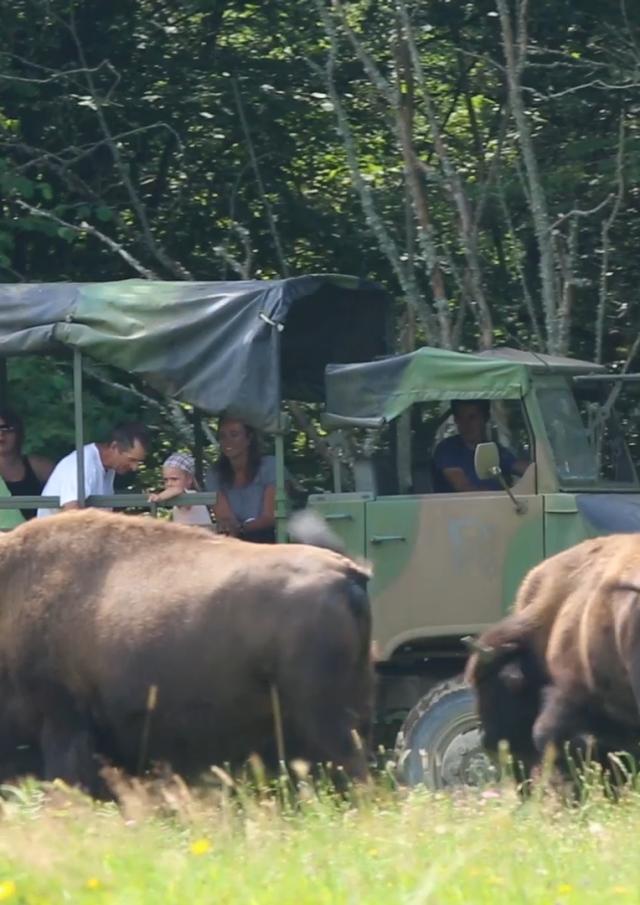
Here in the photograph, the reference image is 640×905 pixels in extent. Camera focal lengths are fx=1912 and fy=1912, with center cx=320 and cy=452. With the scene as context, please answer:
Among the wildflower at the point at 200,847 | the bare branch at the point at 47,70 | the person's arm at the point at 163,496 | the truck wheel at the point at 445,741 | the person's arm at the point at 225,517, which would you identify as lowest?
the truck wheel at the point at 445,741

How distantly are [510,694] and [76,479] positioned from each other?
276 centimetres

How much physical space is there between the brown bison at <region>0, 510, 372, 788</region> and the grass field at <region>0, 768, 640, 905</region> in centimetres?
105

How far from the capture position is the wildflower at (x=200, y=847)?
6.10m

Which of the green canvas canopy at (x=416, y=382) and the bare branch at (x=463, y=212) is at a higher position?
the bare branch at (x=463, y=212)

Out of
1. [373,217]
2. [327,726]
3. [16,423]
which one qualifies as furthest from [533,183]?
[327,726]

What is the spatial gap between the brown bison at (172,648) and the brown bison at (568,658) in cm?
106

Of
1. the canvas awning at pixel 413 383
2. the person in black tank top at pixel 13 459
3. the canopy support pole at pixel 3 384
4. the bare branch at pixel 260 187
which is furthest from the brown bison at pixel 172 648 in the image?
the bare branch at pixel 260 187

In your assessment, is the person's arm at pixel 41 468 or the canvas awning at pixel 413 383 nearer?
the canvas awning at pixel 413 383

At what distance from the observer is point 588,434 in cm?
1066

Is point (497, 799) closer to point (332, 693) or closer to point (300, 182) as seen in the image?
point (332, 693)

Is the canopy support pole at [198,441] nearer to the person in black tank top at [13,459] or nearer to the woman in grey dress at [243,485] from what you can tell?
the person in black tank top at [13,459]

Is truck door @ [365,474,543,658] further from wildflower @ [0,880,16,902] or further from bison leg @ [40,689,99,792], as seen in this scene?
wildflower @ [0,880,16,902]

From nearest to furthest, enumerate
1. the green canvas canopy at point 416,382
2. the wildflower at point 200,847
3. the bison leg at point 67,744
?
the wildflower at point 200,847 → the bison leg at point 67,744 → the green canvas canopy at point 416,382

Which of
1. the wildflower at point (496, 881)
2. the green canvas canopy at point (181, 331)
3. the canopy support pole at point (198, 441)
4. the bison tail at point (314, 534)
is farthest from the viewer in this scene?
the canopy support pole at point (198, 441)
